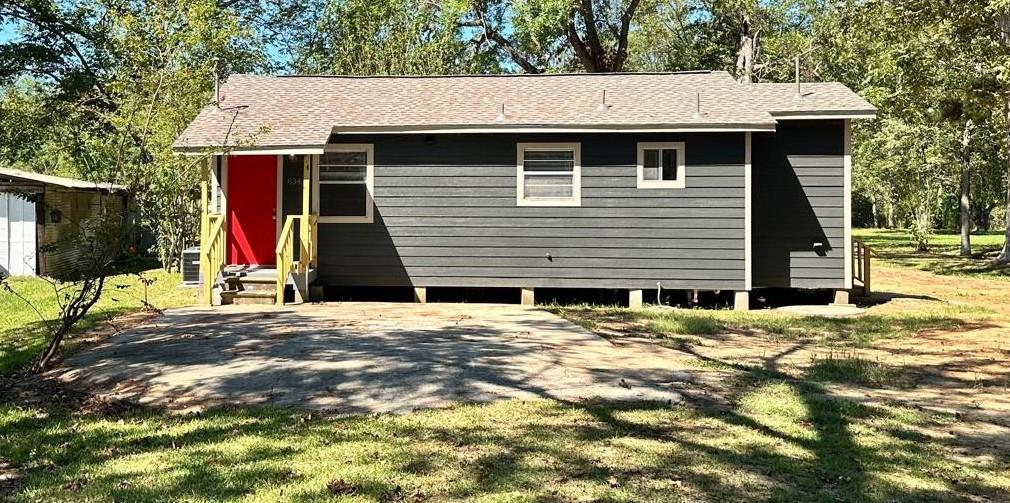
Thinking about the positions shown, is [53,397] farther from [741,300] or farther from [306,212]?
[741,300]

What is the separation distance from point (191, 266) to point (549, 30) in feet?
46.3

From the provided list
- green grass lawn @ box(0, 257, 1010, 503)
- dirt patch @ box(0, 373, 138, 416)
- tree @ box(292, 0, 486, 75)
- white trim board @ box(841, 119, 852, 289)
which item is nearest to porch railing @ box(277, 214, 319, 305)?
dirt patch @ box(0, 373, 138, 416)

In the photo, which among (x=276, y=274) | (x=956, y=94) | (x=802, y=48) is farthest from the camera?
(x=802, y=48)

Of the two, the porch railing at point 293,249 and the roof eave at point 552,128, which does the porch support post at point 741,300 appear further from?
the porch railing at point 293,249

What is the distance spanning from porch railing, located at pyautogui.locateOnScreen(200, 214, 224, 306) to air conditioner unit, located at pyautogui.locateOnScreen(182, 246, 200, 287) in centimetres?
183

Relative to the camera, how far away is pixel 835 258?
1143cm

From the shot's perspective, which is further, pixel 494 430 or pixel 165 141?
pixel 165 141

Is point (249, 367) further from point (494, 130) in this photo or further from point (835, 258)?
point (835, 258)

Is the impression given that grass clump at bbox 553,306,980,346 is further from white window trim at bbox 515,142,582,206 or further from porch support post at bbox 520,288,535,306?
white window trim at bbox 515,142,582,206

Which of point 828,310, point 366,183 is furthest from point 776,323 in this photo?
point 366,183

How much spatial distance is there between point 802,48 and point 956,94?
11883mm

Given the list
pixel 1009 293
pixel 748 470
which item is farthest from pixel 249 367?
pixel 1009 293

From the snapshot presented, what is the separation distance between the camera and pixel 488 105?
1221 centimetres

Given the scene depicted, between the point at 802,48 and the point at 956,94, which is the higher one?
the point at 802,48
